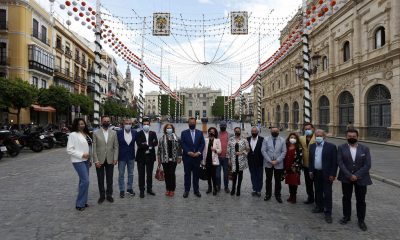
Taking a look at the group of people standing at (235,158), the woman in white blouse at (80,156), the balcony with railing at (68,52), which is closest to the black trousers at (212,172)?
the group of people standing at (235,158)

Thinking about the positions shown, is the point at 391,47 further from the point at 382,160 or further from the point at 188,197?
the point at 188,197

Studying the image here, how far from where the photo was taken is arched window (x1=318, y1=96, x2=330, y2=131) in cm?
2500

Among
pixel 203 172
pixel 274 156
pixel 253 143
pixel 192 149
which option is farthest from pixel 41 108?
pixel 274 156

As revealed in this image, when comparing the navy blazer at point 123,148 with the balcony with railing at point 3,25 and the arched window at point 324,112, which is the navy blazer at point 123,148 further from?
the balcony with railing at point 3,25

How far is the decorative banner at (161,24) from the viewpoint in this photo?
46.0ft

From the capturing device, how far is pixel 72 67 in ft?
121

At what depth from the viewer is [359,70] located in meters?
19.4

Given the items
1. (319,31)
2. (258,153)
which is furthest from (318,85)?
(258,153)

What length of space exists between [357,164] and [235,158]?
93.5 inches

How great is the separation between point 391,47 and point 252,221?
16209 mm

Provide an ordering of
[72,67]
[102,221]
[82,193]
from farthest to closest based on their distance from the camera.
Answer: [72,67] < [82,193] < [102,221]

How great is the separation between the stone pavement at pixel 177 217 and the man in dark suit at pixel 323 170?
0.77 feet

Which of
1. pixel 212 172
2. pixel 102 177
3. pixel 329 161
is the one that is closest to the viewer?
pixel 329 161

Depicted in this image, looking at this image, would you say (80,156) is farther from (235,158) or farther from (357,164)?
(357,164)
